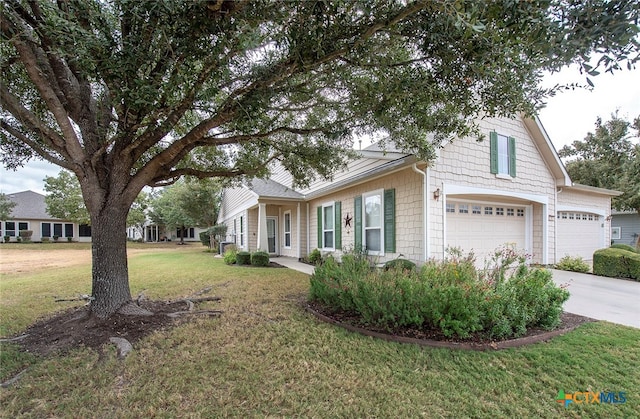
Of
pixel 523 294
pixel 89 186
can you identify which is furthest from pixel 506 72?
pixel 89 186

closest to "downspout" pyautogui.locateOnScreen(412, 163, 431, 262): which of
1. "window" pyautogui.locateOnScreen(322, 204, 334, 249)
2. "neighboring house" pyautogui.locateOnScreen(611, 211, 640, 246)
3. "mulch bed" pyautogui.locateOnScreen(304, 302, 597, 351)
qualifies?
"mulch bed" pyautogui.locateOnScreen(304, 302, 597, 351)

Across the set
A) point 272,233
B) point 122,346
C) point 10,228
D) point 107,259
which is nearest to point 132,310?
point 107,259

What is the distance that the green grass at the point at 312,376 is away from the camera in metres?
2.70

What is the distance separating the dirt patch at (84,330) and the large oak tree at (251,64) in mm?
288

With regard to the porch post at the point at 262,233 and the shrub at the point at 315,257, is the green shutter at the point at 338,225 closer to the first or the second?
the shrub at the point at 315,257

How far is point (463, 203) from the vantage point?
9.21 m

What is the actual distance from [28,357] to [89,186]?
2349mm

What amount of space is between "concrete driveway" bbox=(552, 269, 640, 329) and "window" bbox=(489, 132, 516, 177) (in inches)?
135

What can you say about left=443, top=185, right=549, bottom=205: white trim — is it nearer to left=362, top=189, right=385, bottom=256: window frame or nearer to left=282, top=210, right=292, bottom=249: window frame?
left=362, top=189, right=385, bottom=256: window frame

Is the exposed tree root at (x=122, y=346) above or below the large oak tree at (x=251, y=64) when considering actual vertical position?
below

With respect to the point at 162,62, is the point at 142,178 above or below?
below

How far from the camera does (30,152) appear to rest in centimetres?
580

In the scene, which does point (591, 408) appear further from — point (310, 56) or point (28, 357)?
point (28, 357)

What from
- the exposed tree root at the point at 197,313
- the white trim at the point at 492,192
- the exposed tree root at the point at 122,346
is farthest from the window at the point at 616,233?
the exposed tree root at the point at 122,346
